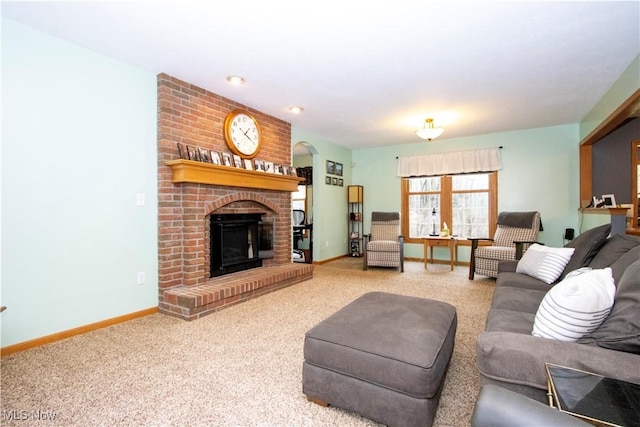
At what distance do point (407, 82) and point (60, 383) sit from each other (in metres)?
3.71

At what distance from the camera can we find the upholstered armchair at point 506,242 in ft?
13.9

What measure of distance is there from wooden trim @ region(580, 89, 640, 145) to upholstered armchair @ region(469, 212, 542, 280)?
49.3 inches

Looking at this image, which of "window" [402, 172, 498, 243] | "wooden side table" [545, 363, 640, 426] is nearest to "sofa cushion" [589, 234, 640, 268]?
"wooden side table" [545, 363, 640, 426]

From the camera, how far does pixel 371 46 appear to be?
253 cm

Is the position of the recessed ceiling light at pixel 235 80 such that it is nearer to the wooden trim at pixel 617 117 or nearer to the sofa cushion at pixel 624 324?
the sofa cushion at pixel 624 324

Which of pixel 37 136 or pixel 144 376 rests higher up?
pixel 37 136

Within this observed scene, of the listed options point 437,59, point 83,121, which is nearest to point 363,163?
point 437,59

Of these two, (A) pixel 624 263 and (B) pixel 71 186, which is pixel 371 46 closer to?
(A) pixel 624 263

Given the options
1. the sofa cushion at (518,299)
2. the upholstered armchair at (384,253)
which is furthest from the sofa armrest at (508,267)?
the upholstered armchair at (384,253)

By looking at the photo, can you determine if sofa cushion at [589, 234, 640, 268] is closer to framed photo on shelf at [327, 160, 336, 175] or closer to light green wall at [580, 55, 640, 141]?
light green wall at [580, 55, 640, 141]

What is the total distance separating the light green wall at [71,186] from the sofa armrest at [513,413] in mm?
2958

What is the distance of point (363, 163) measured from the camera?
671 cm

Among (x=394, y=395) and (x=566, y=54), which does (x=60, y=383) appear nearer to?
(x=394, y=395)

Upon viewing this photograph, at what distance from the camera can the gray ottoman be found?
4.38 feet
